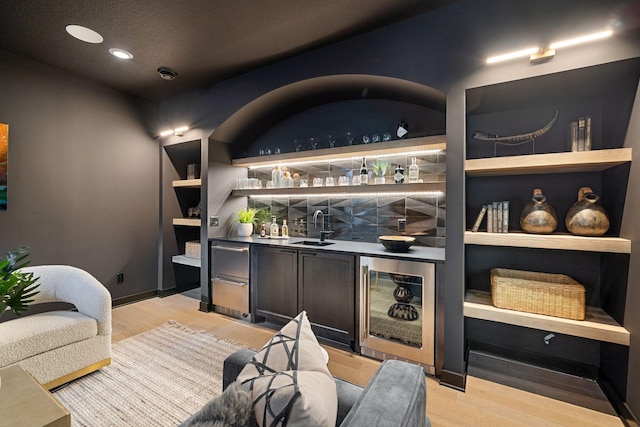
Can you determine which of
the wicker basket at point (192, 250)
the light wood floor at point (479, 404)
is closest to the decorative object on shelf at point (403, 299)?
the light wood floor at point (479, 404)

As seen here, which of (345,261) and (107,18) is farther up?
(107,18)

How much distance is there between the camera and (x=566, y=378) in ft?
7.48

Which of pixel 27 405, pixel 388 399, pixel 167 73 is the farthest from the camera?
pixel 167 73

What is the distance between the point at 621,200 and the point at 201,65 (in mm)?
3926

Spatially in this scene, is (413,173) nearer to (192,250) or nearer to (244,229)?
(244,229)

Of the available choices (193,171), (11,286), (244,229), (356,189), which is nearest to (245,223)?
(244,229)

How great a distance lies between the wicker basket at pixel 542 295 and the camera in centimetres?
200

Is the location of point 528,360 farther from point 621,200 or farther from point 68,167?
point 68,167

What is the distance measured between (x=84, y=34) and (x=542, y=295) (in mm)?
4416

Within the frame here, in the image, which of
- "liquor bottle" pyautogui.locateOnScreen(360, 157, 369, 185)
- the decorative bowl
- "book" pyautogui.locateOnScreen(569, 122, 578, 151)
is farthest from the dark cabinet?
"book" pyautogui.locateOnScreen(569, 122, 578, 151)

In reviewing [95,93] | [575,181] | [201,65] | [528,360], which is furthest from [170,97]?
[528,360]

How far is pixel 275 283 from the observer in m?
3.16

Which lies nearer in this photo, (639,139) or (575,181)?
(639,139)

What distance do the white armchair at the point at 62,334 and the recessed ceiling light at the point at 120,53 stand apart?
2.15 m
